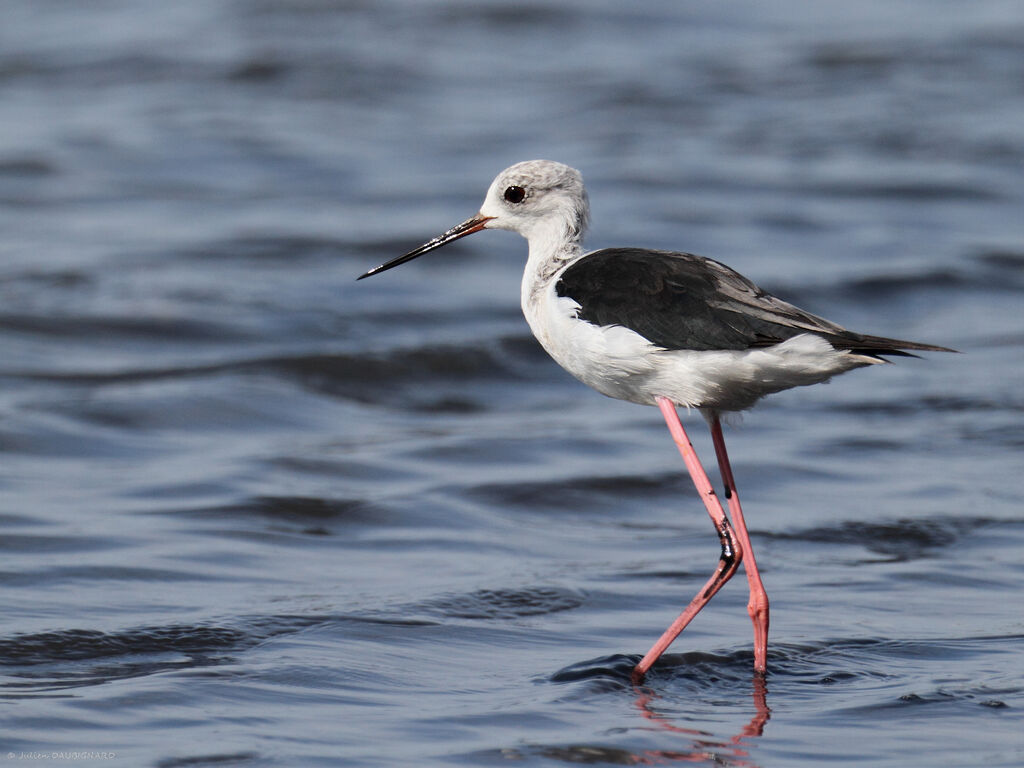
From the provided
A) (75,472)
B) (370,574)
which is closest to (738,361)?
(370,574)

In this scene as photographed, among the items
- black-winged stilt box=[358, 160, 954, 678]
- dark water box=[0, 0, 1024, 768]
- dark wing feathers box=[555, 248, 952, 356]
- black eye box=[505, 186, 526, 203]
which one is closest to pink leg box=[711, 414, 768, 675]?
black-winged stilt box=[358, 160, 954, 678]

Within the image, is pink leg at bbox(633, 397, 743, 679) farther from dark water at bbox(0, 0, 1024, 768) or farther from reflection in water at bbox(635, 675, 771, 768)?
reflection in water at bbox(635, 675, 771, 768)

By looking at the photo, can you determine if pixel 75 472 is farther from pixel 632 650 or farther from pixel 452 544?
pixel 632 650

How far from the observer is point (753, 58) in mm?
22844

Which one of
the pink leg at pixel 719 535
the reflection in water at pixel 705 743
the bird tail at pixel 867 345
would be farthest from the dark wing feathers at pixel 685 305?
the reflection in water at pixel 705 743

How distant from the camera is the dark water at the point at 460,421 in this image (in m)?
5.90

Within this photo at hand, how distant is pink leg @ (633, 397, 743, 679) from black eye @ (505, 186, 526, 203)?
1.22 meters

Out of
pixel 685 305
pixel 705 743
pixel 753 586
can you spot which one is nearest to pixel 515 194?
pixel 685 305

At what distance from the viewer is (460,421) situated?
10789 millimetres

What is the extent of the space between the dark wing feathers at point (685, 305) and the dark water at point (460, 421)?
1.34 metres

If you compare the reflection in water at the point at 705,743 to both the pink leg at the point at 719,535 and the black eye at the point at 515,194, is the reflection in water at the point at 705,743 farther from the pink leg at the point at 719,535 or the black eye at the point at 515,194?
the black eye at the point at 515,194

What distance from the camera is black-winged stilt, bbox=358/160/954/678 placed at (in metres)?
5.73

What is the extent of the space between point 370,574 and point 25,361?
16.2 feet

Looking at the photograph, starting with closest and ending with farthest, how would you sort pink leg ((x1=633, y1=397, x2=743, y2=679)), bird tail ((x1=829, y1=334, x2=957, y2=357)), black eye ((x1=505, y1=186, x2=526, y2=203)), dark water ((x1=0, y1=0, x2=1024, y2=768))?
bird tail ((x1=829, y1=334, x2=957, y2=357)) → dark water ((x1=0, y1=0, x2=1024, y2=768)) → pink leg ((x1=633, y1=397, x2=743, y2=679)) → black eye ((x1=505, y1=186, x2=526, y2=203))
